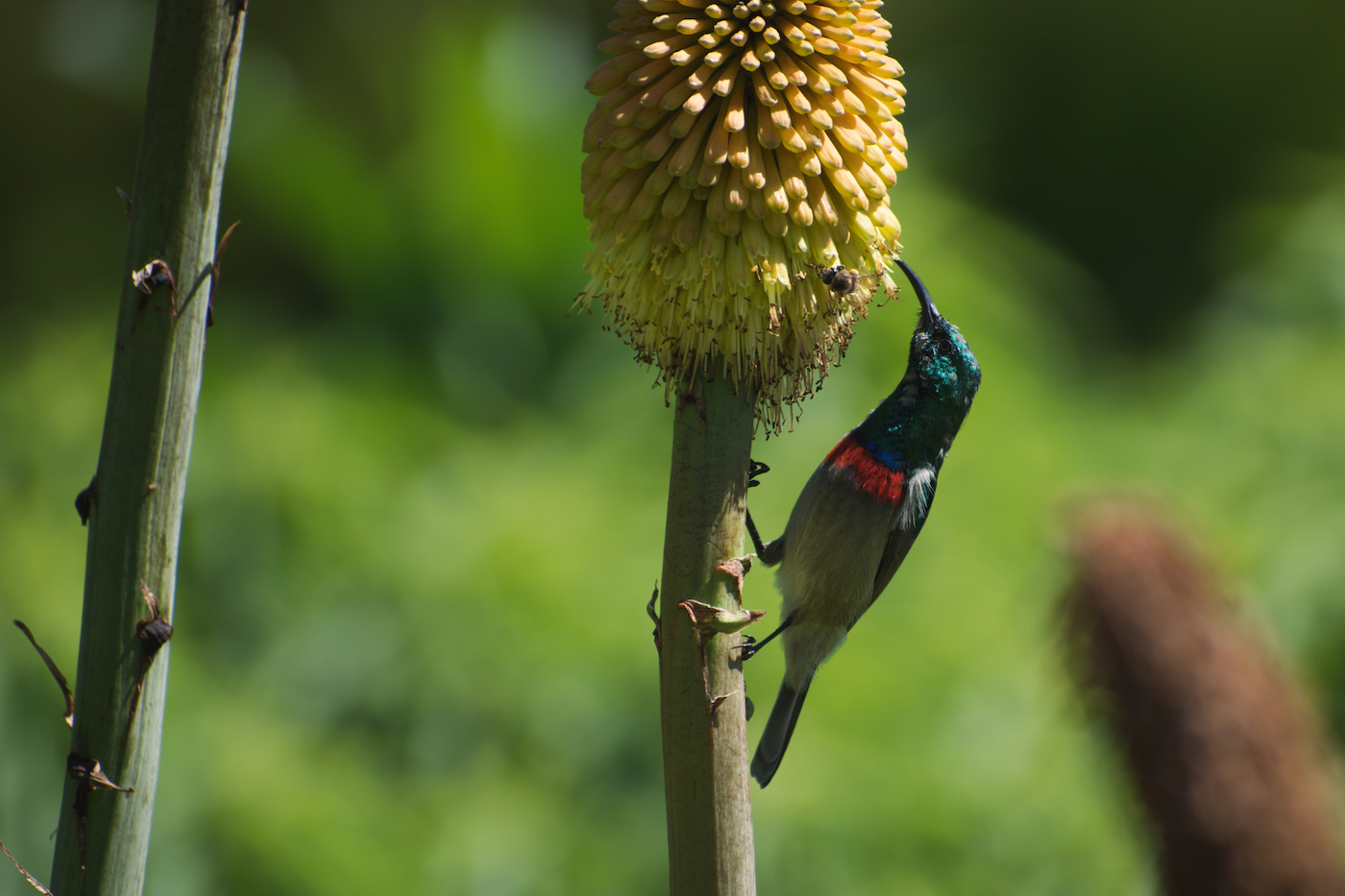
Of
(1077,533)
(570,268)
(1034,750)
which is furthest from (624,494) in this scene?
(1077,533)

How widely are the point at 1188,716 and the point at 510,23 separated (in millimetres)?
7688

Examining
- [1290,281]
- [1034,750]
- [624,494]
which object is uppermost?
[1290,281]

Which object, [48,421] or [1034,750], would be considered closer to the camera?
[1034,750]

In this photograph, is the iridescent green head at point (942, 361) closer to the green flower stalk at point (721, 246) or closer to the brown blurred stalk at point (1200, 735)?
the brown blurred stalk at point (1200, 735)

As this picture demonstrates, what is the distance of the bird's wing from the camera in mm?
2875

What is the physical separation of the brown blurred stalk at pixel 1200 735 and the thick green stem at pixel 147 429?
6.30 feet

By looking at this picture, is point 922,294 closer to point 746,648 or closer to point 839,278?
point 839,278

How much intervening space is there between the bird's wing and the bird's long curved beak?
48cm

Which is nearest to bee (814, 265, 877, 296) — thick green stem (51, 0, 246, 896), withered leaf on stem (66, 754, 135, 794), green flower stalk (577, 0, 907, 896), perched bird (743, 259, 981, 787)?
green flower stalk (577, 0, 907, 896)

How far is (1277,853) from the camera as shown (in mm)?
2268

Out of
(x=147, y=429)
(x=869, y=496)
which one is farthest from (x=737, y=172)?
(x=869, y=496)

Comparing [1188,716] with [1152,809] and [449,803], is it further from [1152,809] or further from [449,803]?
[449,803]

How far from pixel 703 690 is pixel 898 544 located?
1.53 metres

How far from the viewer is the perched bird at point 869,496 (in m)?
2.76
